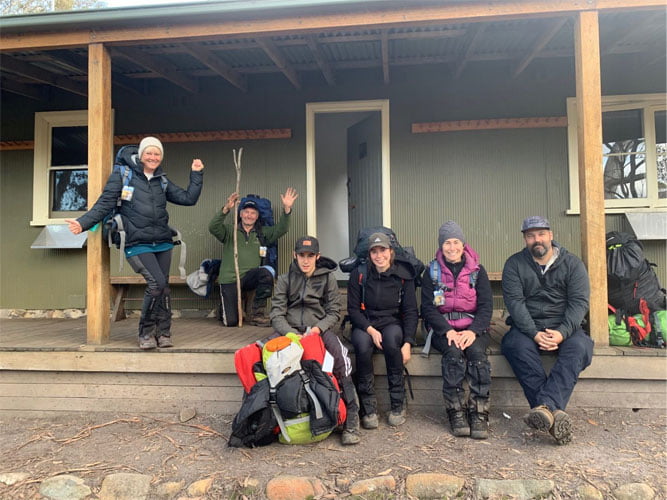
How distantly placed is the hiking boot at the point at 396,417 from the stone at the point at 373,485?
652 mm

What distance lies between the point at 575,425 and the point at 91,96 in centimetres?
447

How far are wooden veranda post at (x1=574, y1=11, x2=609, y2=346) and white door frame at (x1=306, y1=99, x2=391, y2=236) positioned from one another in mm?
2227

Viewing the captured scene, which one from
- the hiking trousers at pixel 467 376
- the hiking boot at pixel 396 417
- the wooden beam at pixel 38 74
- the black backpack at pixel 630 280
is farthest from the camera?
the wooden beam at pixel 38 74

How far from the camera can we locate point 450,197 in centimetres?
512

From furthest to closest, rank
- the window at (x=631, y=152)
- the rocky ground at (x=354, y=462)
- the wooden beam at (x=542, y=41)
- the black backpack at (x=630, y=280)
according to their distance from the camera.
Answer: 1. the window at (x=631, y=152)
2. the wooden beam at (x=542, y=41)
3. the black backpack at (x=630, y=280)
4. the rocky ground at (x=354, y=462)

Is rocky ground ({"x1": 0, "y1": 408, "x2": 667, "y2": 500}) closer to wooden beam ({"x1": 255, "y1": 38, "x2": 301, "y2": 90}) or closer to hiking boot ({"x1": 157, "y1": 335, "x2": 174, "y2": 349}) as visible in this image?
hiking boot ({"x1": 157, "y1": 335, "x2": 174, "y2": 349})

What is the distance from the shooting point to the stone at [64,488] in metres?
2.40

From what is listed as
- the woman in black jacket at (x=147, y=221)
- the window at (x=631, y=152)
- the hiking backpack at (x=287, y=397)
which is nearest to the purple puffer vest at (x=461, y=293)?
the hiking backpack at (x=287, y=397)

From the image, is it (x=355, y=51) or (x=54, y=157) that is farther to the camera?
(x=54, y=157)

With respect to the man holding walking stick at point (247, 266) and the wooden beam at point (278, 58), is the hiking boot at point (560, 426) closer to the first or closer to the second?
the man holding walking stick at point (247, 266)

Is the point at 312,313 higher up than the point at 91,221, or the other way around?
the point at 91,221

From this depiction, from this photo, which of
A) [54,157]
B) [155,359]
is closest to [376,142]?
[155,359]

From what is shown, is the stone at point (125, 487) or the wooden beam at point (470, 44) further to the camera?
the wooden beam at point (470, 44)

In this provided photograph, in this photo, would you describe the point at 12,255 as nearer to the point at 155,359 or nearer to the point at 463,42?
the point at 155,359
